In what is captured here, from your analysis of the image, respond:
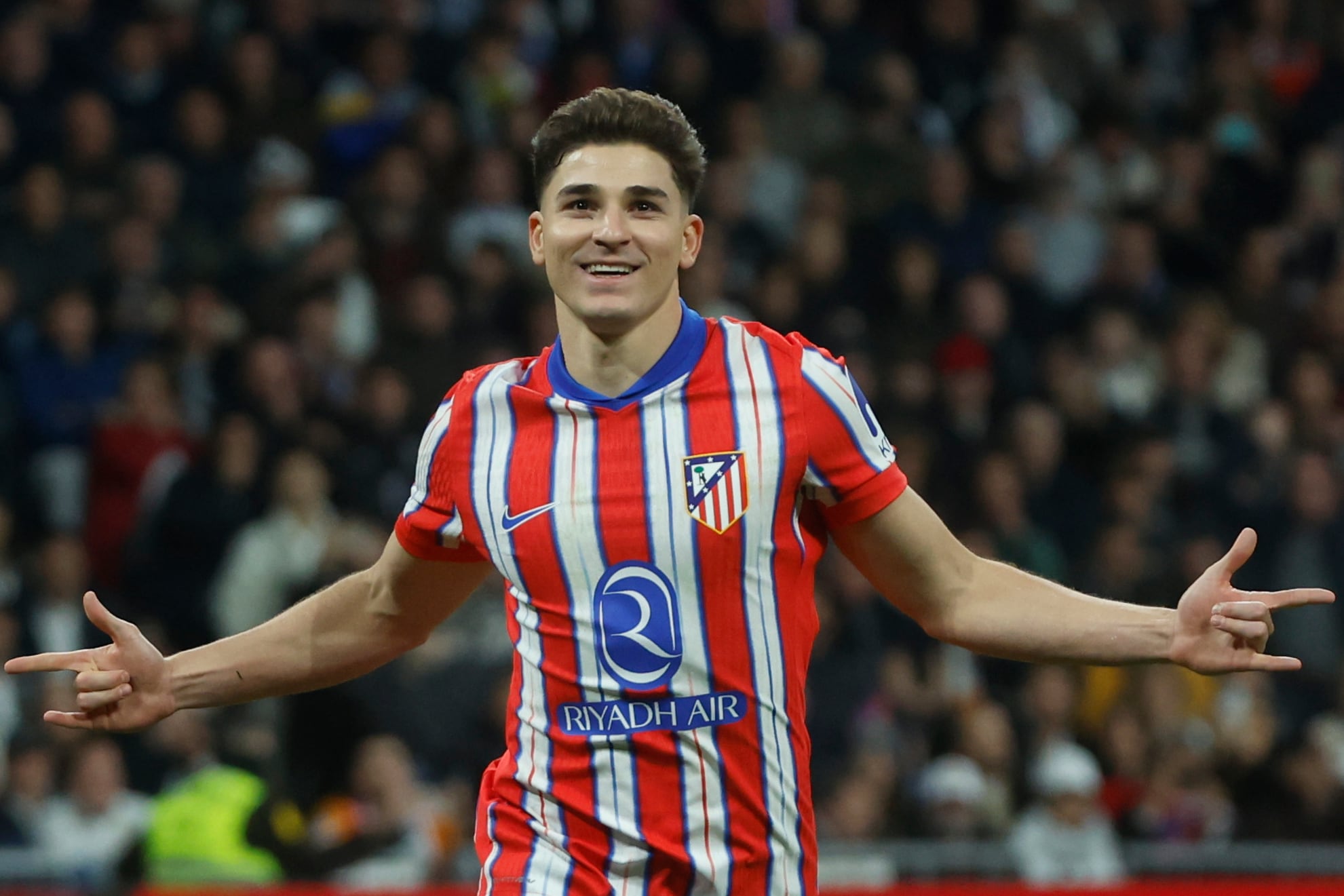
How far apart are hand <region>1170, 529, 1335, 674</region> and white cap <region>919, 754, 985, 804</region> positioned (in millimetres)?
5042

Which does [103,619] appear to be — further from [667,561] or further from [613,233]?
[613,233]

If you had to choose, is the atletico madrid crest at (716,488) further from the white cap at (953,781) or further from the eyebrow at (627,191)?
the white cap at (953,781)

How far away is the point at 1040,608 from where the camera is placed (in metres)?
3.68

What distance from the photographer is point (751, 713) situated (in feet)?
11.8

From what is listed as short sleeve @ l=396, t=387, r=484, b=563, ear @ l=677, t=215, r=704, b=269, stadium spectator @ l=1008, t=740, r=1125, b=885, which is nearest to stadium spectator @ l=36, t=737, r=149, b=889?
stadium spectator @ l=1008, t=740, r=1125, b=885

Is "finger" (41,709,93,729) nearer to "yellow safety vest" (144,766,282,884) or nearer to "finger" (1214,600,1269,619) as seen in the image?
"finger" (1214,600,1269,619)

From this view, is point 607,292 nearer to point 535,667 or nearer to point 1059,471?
point 535,667

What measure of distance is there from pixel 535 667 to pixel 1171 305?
8435 millimetres

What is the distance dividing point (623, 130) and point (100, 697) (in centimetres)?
153

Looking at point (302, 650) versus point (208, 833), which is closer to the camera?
point (302, 650)

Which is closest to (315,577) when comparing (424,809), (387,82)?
(424,809)

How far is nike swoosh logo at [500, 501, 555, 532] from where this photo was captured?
3.66 meters

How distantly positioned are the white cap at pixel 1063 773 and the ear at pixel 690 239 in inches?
205

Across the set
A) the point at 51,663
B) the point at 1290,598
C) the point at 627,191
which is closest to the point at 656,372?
the point at 627,191
